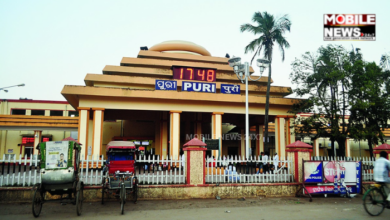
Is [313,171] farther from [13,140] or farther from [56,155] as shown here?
[13,140]

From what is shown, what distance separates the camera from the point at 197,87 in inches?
786

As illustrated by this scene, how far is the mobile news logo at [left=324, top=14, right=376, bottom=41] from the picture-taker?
42.0 ft

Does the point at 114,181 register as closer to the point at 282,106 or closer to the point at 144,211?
the point at 144,211

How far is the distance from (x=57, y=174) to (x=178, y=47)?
19717 mm

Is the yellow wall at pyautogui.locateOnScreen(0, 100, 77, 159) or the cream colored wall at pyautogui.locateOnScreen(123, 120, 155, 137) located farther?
the yellow wall at pyautogui.locateOnScreen(0, 100, 77, 159)

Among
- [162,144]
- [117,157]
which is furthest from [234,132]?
[117,157]

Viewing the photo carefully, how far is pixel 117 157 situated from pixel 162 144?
40.4ft

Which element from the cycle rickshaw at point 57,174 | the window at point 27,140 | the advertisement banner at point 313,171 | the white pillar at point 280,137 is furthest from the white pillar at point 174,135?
the window at point 27,140

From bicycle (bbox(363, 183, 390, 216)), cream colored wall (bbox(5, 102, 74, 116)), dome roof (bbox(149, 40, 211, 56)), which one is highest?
dome roof (bbox(149, 40, 211, 56))

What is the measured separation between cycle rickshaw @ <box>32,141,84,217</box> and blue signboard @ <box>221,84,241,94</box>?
46.4 ft

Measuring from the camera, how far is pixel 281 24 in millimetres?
19531

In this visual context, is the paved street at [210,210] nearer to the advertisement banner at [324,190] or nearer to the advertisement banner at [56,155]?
the advertisement banner at [324,190]

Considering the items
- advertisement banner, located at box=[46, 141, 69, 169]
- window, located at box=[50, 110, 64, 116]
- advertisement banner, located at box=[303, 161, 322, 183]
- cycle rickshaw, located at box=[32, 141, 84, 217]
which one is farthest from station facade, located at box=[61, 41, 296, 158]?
window, located at box=[50, 110, 64, 116]

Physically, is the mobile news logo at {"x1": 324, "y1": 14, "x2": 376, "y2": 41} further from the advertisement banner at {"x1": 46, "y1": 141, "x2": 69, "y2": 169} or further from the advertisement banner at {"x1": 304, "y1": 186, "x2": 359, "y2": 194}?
the advertisement banner at {"x1": 46, "y1": 141, "x2": 69, "y2": 169}
